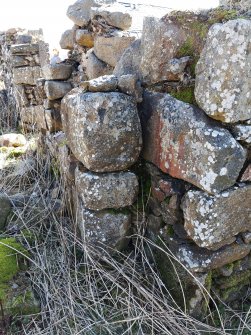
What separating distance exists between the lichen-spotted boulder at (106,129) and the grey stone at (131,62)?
1.08ft

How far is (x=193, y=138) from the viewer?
166 cm

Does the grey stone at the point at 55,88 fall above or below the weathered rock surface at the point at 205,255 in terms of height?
above

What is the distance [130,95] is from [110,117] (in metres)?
0.18

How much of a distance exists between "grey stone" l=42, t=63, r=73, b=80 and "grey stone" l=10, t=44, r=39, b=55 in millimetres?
1748

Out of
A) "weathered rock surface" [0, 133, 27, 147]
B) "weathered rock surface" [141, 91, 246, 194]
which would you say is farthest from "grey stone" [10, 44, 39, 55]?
"weathered rock surface" [141, 91, 246, 194]

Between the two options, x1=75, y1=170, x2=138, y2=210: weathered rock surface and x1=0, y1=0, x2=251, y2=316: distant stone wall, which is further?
x1=75, y1=170, x2=138, y2=210: weathered rock surface

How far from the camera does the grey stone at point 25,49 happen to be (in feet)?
16.8

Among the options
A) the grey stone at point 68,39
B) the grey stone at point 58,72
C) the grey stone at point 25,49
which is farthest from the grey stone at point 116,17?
the grey stone at point 25,49

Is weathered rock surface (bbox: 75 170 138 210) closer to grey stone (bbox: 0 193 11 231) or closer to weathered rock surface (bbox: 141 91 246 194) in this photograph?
weathered rock surface (bbox: 141 91 246 194)

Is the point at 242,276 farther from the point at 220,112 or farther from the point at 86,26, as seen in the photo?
the point at 86,26

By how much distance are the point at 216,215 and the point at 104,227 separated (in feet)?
2.44

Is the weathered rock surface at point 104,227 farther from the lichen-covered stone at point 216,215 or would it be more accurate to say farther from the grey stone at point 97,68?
the grey stone at point 97,68

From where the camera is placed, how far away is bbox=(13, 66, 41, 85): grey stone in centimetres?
508

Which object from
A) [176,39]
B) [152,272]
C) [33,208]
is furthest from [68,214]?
[176,39]
